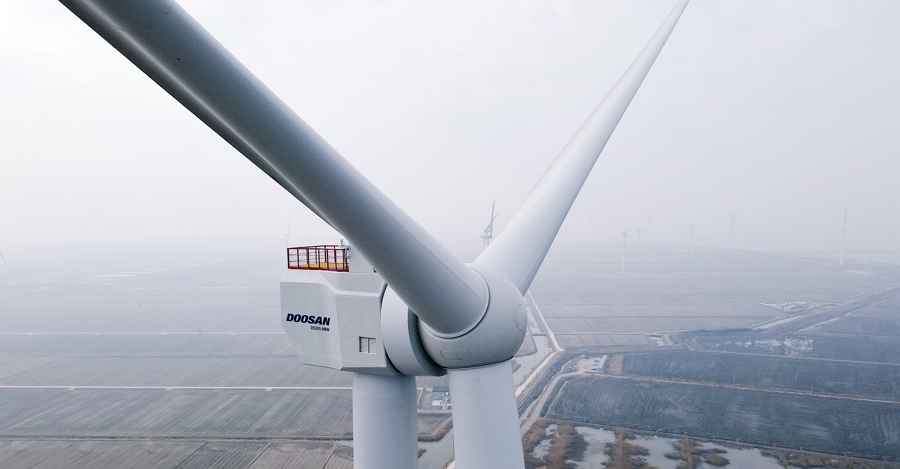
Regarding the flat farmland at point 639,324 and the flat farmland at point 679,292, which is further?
the flat farmland at point 679,292

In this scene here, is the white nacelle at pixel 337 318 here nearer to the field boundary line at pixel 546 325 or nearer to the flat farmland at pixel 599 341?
the field boundary line at pixel 546 325

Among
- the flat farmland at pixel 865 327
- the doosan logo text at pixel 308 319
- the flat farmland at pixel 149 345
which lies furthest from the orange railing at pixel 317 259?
the flat farmland at pixel 865 327

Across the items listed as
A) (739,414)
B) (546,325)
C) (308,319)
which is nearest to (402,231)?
(308,319)

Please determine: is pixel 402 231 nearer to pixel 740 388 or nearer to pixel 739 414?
pixel 739 414

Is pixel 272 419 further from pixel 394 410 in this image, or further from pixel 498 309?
pixel 498 309

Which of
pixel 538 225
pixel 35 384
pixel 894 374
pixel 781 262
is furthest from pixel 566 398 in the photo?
pixel 781 262

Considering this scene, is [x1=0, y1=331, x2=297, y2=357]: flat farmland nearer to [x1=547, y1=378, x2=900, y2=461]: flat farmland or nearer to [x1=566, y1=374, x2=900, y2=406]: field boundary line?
[x1=566, y1=374, x2=900, y2=406]: field boundary line

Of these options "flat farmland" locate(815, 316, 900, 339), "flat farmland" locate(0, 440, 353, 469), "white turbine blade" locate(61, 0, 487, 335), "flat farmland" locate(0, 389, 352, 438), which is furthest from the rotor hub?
"flat farmland" locate(815, 316, 900, 339)

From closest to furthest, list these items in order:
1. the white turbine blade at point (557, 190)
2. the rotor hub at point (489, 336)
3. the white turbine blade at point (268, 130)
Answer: the white turbine blade at point (268, 130) < the rotor hub at point (489, 336) < the white turbine blade at point (557, 190)

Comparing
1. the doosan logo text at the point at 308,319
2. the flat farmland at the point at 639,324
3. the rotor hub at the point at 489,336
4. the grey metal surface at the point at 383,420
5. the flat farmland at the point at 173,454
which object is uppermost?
the rotor hub at the point at 489,336
